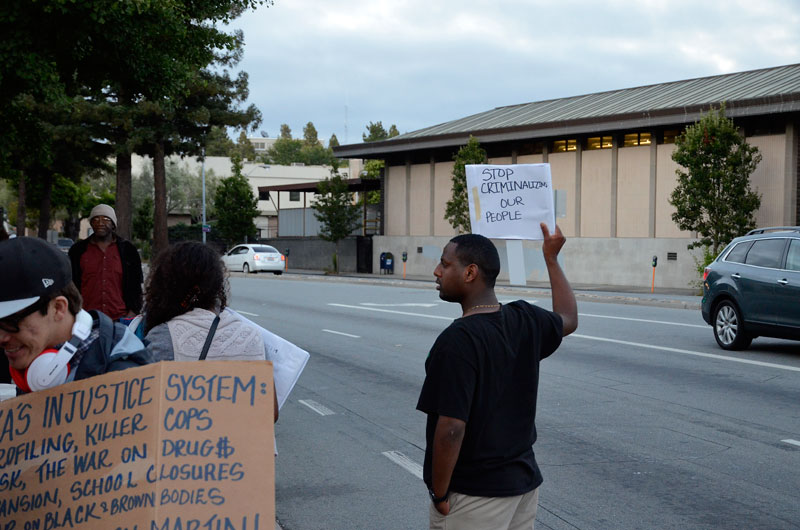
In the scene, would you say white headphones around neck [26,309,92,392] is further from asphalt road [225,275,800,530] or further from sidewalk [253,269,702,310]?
sidewalk [253,269,702,310]

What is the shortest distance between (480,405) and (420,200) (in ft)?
131

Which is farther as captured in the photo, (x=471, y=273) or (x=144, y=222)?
(x=144, y=222)

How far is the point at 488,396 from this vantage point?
3104 mm

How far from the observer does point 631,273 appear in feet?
108

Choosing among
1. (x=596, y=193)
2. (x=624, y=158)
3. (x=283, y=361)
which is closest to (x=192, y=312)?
(x=283, y=361)

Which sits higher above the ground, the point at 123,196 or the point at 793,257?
the point at 123,196

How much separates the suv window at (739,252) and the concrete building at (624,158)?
13548mm

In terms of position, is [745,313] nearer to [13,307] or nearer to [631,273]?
[13,307]

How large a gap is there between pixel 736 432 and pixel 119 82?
9.35 m

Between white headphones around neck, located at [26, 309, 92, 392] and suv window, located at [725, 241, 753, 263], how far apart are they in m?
12.4

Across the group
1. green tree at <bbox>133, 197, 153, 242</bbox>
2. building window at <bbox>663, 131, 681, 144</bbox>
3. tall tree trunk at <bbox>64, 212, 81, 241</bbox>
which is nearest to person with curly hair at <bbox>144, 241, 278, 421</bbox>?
building window at <bbox>663, 131, 681, 144</bbox>

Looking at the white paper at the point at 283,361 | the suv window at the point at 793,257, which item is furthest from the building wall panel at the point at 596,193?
the white paper at the point at 283,361

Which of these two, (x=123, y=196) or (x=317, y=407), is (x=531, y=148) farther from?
(x=317, y=407)

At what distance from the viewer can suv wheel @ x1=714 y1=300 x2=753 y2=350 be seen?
13.1 meters
